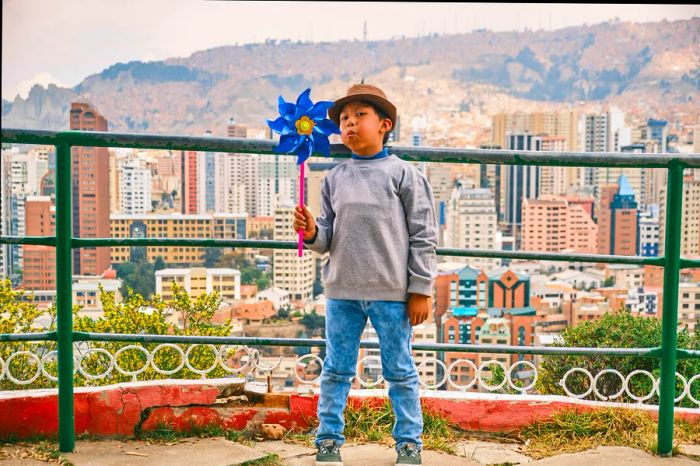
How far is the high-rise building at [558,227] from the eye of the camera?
5647cm

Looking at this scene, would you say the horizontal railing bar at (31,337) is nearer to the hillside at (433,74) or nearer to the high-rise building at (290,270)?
the high-rise building at (290,270)

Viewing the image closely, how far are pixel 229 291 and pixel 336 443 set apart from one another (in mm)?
38877

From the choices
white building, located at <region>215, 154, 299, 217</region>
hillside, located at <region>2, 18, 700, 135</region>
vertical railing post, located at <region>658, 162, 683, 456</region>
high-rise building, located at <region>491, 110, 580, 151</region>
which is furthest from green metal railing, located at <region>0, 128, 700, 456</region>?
high-rise building, located at <region>491, 110, 580, 151</region>

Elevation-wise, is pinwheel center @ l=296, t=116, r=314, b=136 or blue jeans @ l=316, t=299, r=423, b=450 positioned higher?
pinwheel center @ l=296, t=116, r=314, b=136

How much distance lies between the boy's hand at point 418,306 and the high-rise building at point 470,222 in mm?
56204

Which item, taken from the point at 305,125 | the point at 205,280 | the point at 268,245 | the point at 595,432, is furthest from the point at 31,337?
the point at 205,280

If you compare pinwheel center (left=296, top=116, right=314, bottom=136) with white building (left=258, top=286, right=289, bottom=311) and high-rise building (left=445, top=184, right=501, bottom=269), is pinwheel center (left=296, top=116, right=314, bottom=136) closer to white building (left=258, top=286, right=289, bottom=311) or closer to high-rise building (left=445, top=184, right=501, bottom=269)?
white building (left=258, top=286, right=289, bottom=311)

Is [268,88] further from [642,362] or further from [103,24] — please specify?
[642,362]

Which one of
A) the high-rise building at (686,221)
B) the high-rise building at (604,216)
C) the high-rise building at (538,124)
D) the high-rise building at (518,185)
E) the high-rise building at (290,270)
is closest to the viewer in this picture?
the high-rise building at (686,221)

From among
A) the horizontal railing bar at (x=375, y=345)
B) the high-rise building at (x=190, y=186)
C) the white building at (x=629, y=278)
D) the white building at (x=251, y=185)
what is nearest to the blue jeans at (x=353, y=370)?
the horizontal railing bar at (x=375, y=345)

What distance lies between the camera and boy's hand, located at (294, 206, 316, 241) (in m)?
1.95

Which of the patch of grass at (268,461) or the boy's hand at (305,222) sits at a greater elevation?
the boy's hand at (305,222)

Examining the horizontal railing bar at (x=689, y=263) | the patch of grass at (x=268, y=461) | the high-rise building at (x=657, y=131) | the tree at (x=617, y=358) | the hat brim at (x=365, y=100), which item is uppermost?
the high-rise building at (x=657, y=131)

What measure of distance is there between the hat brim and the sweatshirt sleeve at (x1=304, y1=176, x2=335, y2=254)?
0.51 ft
